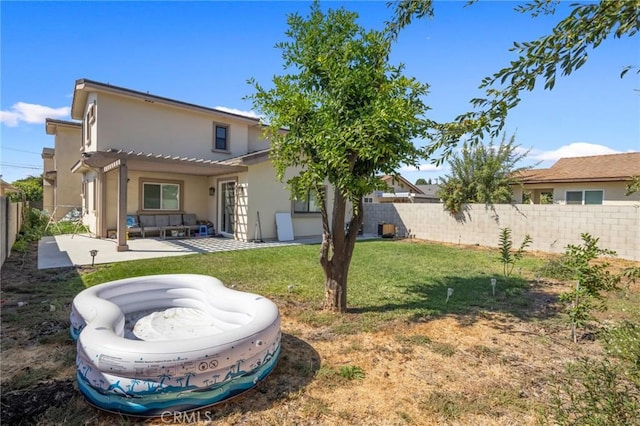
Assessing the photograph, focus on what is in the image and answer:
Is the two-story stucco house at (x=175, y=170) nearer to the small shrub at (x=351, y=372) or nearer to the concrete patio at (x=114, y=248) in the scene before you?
the concrete patio at (x=114, y=248)

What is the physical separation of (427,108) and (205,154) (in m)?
13.3

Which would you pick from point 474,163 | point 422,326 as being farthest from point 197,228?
point 474,163

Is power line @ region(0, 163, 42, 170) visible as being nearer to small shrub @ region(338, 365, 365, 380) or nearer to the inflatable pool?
the inflatable pool

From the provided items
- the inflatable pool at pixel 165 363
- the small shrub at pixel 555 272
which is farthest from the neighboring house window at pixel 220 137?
the small shrub at pixel 555 272

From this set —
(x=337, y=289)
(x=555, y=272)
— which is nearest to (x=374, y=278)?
(x=337, y=289)

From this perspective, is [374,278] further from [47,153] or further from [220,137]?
[47,153]

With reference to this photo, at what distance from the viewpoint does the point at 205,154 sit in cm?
1586

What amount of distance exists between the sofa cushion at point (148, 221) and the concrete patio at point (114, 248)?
0.82 m

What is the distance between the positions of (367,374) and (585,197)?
18.6 m

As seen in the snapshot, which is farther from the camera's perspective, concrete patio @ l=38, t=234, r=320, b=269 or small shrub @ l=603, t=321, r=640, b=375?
concrete patio @ l=38, t=234, r=320, b=269

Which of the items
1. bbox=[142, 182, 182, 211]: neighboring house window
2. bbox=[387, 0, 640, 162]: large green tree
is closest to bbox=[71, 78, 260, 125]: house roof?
bbox=[142, 182, 182, 211]: neighboring house window

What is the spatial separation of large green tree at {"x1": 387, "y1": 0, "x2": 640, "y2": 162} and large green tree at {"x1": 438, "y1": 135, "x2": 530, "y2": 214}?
14.0 meters

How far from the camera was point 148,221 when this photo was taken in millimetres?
13938

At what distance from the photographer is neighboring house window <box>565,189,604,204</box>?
16.1 m
